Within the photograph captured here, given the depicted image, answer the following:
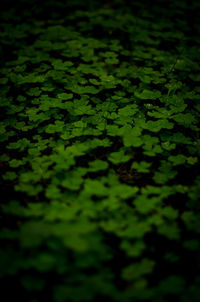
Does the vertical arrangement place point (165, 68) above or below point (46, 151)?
above

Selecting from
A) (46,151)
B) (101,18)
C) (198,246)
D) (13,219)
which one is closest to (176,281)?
(198,246)

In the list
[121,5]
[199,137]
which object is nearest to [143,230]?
[199,137]

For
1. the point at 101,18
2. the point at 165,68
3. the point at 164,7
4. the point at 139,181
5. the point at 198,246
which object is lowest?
the point at 139,181

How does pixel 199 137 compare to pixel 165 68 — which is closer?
pixel 199 137

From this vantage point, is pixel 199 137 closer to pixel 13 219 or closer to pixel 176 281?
pixel 176 281

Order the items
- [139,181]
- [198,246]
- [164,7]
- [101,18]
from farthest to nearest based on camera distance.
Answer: [164,7] → [101,18] → [139,181] → [198,246]

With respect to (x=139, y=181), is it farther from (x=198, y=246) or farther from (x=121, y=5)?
(x=121, y=5)

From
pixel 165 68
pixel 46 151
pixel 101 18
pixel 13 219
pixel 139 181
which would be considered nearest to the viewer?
pixel 13 219
